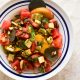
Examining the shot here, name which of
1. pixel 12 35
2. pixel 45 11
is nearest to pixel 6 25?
pixel 12 35

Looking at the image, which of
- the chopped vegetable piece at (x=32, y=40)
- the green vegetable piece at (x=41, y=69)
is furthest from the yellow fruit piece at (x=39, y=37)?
the green vegetable piece at (x=41, y=69)

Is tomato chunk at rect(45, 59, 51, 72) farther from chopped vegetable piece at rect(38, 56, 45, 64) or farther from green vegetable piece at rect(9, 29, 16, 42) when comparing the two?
green vegetable piece at rect(9, 29, 16, 42)

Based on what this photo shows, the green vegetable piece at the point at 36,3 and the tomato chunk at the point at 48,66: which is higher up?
the green vegetable piece at the point at 36,3

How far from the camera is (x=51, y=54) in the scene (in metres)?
0.88

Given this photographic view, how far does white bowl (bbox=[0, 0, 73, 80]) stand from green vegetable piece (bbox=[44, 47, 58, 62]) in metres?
0.02

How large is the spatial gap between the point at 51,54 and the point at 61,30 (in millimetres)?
101

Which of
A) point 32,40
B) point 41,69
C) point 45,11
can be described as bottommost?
point 41,69

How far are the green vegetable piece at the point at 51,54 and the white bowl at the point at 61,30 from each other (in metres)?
0.02

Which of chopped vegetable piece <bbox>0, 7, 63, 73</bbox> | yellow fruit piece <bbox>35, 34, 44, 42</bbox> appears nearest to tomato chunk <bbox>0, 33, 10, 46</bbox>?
chopped vegetable piece <bbox>0, 7, 63, 73</bbox>

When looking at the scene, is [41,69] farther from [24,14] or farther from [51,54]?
[24,14]

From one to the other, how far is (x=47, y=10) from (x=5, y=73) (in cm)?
28

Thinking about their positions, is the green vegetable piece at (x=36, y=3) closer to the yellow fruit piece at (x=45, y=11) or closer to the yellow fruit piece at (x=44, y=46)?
the yellow fruit piece at (x=45, y=11)

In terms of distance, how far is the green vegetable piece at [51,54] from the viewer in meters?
0.87

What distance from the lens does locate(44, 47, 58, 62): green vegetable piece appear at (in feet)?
2.84
